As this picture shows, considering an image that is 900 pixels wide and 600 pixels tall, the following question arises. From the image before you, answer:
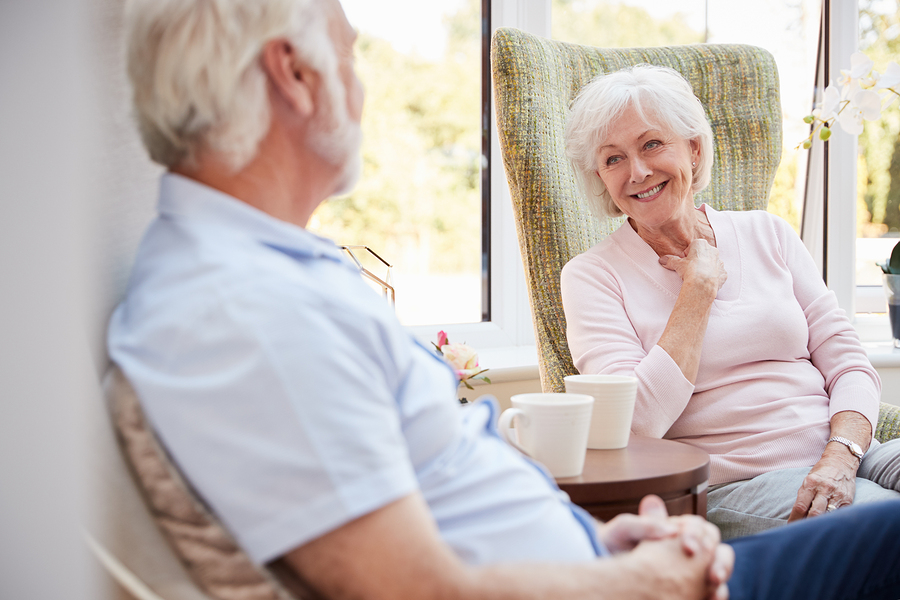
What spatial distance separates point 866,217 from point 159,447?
116 inches

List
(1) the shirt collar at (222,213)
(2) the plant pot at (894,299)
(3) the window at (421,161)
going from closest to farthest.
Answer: (1) the shirt collar at (222,213) → (3) the window at (421,161) → (2) the plant pot at (894,299)

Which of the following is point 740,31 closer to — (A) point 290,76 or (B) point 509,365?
(B) point 509,365

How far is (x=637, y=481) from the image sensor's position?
0.99 metres

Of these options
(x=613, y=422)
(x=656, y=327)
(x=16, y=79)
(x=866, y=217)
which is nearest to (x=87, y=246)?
(x=16, y=79)

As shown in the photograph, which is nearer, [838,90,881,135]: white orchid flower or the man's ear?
the man's ear

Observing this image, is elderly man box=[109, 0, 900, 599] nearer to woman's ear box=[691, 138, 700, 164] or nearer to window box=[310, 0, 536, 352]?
woman's ear box=[691, 138, 700, 164]

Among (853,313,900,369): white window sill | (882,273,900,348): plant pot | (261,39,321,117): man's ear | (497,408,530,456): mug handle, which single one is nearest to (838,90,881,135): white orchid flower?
(882,273,900,348): plant pot

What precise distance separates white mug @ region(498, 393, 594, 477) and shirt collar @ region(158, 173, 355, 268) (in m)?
0.44

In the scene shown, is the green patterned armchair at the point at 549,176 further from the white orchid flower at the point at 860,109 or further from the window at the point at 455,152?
the window at the point at 455,152

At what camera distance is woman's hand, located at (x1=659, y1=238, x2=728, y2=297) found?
1404 millimetres

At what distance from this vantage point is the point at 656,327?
4.66 feet

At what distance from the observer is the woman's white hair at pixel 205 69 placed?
61 centimetres

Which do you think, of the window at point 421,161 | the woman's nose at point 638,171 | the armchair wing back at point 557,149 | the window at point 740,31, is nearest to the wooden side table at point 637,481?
the armchair wing back at point 557,149

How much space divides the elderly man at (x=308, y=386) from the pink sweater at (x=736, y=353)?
487 millimetres
